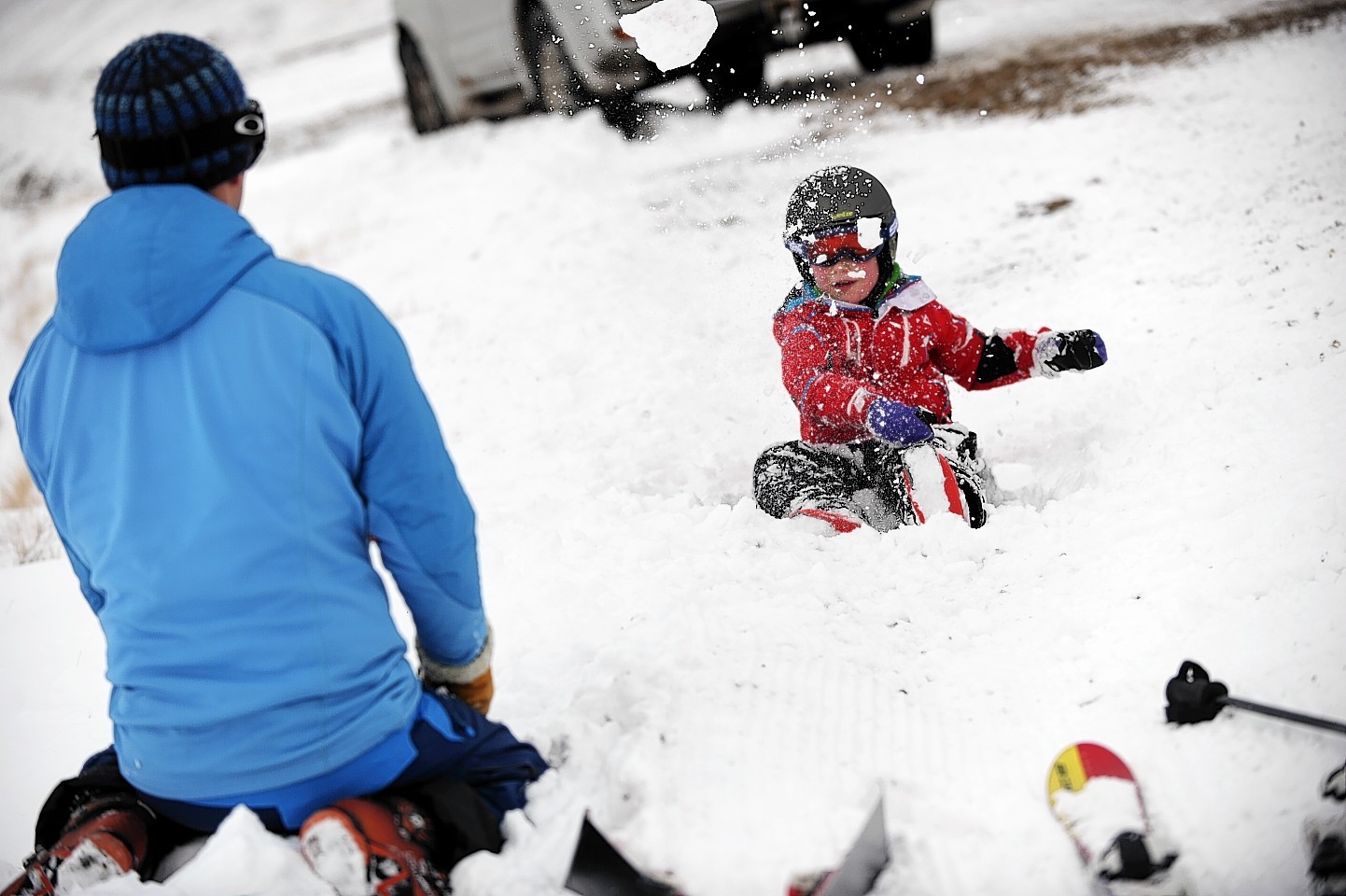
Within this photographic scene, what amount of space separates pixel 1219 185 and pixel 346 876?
4.73 m

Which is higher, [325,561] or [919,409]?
[325,561]

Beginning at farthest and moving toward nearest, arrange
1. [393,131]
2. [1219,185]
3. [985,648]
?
[393,131]
[1219,185]
[985,648]

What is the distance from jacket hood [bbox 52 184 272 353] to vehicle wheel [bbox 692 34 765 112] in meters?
5.95

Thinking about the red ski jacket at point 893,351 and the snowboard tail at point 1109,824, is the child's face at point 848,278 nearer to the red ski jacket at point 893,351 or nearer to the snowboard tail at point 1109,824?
the red ski jacket at point 893,351

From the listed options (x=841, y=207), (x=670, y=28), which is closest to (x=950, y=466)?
(x=841, y=207)

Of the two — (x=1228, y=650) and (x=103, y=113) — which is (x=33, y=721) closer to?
(x=103, y=113)

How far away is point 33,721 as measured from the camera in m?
2.90

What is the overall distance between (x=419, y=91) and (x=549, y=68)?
2139 millimetres

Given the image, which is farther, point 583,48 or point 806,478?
point 583,48

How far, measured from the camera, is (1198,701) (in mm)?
2016

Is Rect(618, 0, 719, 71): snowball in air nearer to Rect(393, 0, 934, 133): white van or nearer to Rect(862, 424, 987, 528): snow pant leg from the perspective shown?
Rect(393, 0, 934, 133): white van

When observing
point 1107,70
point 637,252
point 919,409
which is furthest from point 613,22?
point 919,409

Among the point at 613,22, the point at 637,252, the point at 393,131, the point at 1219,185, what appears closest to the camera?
the point at 1219,185

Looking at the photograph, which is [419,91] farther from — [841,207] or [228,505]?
[228,505]
